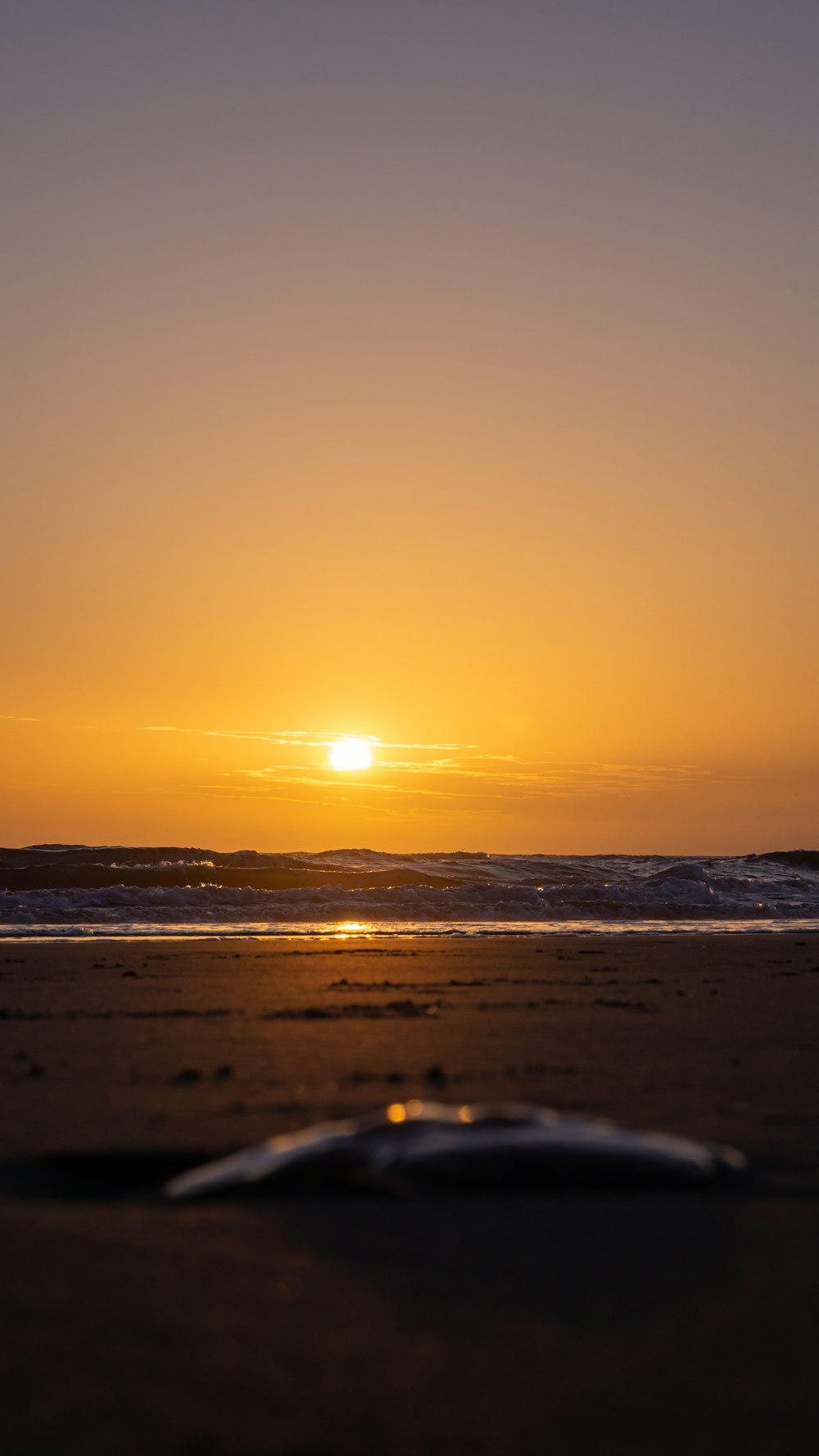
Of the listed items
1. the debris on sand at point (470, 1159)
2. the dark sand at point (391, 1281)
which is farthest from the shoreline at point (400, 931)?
the debris on sand at point (470, 1159)

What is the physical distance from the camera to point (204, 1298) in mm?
3730

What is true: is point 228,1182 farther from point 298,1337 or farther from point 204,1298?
point 298,1337

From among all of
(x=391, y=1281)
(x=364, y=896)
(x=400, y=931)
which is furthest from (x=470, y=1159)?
(x=364, y=896)

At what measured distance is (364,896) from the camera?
37594mm

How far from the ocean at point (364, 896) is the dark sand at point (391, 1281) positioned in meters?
17.8

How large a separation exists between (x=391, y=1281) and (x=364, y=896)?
33889 millimetres

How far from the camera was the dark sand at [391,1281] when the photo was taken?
2.99 m

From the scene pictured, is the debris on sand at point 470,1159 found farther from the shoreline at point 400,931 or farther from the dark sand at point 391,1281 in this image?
the shoreline at point 400,931

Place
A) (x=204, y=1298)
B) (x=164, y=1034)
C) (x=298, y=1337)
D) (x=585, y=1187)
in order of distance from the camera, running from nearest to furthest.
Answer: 1. (x=298, y=1337)
2. (x=204, y=1298)
3. (x=585, y=1187)
4. (x=164, y=1034)

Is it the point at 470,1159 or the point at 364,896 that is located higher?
the point at 364,896

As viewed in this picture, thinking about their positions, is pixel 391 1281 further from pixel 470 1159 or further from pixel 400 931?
pixel 400 931

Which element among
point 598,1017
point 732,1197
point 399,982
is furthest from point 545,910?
point 732,1197

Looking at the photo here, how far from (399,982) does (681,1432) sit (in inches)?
461

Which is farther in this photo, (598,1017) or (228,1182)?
(598,1017)
